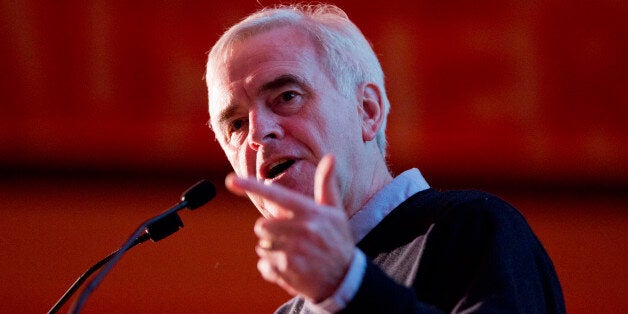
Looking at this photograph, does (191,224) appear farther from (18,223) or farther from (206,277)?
(18,223)

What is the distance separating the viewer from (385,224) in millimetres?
1633

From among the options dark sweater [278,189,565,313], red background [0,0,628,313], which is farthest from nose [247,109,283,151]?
red background [0,0,628,313]

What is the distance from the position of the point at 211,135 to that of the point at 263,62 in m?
1.39

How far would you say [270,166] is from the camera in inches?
67.2

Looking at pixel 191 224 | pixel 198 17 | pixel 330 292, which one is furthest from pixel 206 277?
pixel 330 292

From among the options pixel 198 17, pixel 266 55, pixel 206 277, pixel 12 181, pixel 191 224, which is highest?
pixel 198 17

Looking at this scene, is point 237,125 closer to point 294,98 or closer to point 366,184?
point 294,98

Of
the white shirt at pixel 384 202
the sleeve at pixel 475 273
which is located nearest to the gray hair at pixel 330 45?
the white shirt at pixel 384 202

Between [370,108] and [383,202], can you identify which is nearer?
[383,202]

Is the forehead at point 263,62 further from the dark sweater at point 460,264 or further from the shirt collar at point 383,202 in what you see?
the dark sweater at point 460,264

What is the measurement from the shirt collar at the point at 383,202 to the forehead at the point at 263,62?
0.31 meters

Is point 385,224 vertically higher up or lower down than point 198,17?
lower down

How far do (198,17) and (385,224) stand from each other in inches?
72.5

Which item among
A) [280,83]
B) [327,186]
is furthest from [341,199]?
[327,186]
